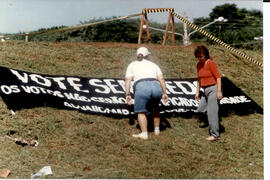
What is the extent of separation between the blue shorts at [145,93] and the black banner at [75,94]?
108cm

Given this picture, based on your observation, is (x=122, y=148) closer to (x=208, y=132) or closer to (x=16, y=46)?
(x=208, y=132)

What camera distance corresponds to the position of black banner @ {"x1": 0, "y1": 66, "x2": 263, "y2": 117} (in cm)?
688

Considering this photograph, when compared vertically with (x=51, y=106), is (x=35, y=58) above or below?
above

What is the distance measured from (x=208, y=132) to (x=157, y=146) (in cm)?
137

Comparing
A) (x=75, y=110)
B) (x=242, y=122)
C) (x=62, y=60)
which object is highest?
(x=62, y=60)

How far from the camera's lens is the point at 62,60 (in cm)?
1026

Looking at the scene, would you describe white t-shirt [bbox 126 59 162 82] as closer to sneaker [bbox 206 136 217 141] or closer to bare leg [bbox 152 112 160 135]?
bare leg [bbox 152 112 160 135]

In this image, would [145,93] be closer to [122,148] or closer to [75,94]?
[122,148]

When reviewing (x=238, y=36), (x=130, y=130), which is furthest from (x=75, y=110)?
(x=238, y=36)

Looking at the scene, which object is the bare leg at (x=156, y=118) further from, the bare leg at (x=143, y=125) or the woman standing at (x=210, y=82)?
the woman standing at (x=210, y=82)

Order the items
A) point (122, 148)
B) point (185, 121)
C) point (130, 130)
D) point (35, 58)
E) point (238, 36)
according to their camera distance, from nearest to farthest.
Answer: point (122, 148) → point (130, 130) → point (185, 121) → point (35, 58) → point (238, 36)

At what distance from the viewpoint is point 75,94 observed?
715 cm

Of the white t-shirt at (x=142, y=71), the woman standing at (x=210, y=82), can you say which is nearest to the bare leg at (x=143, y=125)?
the white t-shirt at (x=142, y=71)

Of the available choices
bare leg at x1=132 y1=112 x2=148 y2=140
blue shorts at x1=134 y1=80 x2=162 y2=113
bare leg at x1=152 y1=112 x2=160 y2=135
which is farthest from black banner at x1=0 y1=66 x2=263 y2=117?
blue shorts at x1=134 y1=80 x2=162 y2=113
